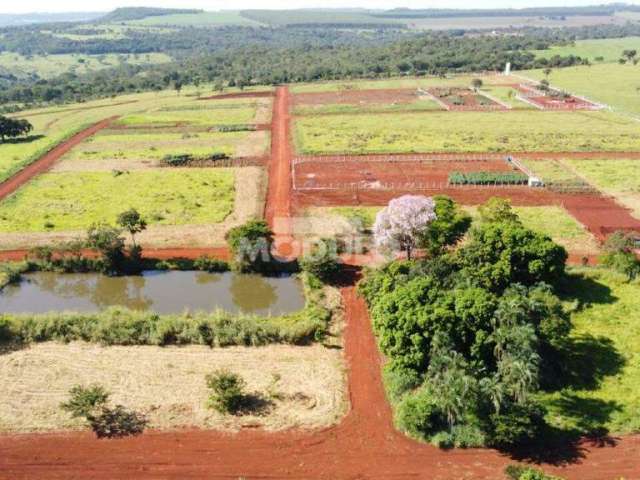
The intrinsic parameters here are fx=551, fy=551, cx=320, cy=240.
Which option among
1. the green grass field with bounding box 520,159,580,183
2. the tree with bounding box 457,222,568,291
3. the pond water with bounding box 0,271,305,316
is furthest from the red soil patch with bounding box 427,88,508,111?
the pond water with bounding box 0,271,305,316

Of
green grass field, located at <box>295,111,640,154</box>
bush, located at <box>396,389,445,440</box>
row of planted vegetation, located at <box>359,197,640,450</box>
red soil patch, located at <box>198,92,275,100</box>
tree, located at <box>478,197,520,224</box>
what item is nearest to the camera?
row of planted vegetation, located at <box>359,197,640,450</box>

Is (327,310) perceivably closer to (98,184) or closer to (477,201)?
(477,201)

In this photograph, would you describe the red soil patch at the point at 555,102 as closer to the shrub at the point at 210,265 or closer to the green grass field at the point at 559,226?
the green grass field at the point at 559,226

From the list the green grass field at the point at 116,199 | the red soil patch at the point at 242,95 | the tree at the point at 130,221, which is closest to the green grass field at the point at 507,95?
the red soil patch at the point at 242,95

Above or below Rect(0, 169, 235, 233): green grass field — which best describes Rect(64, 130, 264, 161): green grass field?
above

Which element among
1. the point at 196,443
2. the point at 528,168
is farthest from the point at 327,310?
the point at 528,168

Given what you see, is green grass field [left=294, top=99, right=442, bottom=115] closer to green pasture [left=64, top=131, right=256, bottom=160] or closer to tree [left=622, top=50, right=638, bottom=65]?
green pasture [left=64, top=131, right=256, bottom=160]
